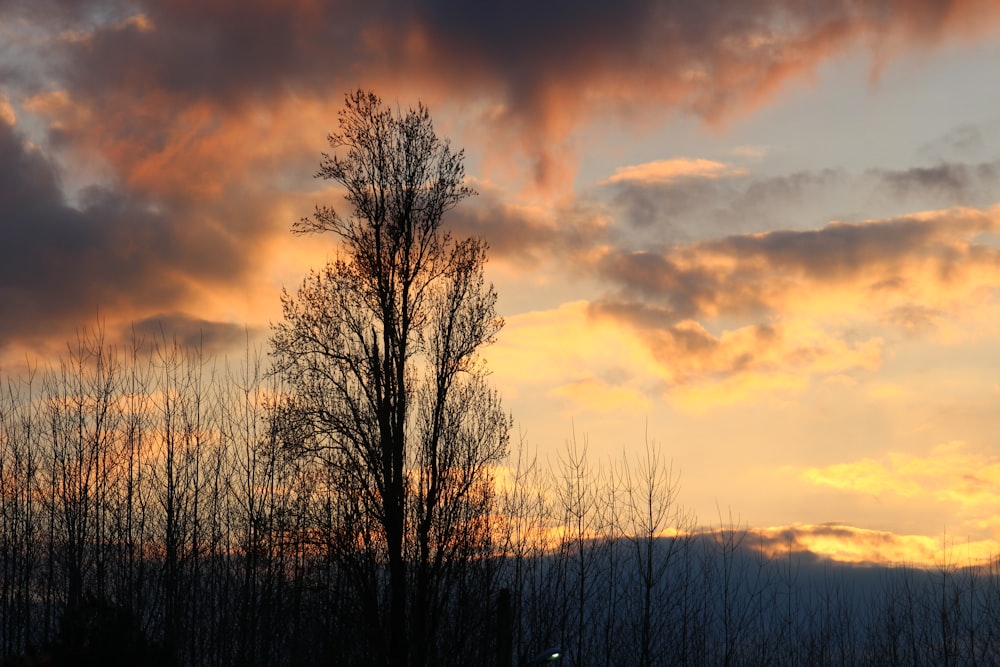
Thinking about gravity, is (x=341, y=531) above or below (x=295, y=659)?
above

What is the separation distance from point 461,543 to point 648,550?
8.26m

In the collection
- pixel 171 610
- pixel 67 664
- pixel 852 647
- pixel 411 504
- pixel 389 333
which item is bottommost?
pixel 852 647

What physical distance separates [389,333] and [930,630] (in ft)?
78.3

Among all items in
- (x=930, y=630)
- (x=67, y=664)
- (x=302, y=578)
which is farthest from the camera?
(x=930, y=630)

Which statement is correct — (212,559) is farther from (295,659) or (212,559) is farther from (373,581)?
(373,581)

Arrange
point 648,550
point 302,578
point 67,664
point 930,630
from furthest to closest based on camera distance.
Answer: point 930,630 → point 648,550 → point 302,578 → point 67,664

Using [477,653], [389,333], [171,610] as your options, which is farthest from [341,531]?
[171,610]

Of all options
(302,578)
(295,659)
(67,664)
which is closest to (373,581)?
(302,578)

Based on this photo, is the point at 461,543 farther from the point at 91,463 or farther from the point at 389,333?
the point at 91,463

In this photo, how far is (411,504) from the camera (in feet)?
91.2

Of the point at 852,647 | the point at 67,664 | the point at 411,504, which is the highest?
the point at 411,504

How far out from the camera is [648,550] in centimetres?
3331

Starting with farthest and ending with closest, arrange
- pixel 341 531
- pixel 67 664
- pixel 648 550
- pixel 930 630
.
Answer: pixel 930 630, pixel 648 550, pixel 341 531, pixel 67 664

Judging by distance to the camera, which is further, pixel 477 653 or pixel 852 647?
pixel 852 647
